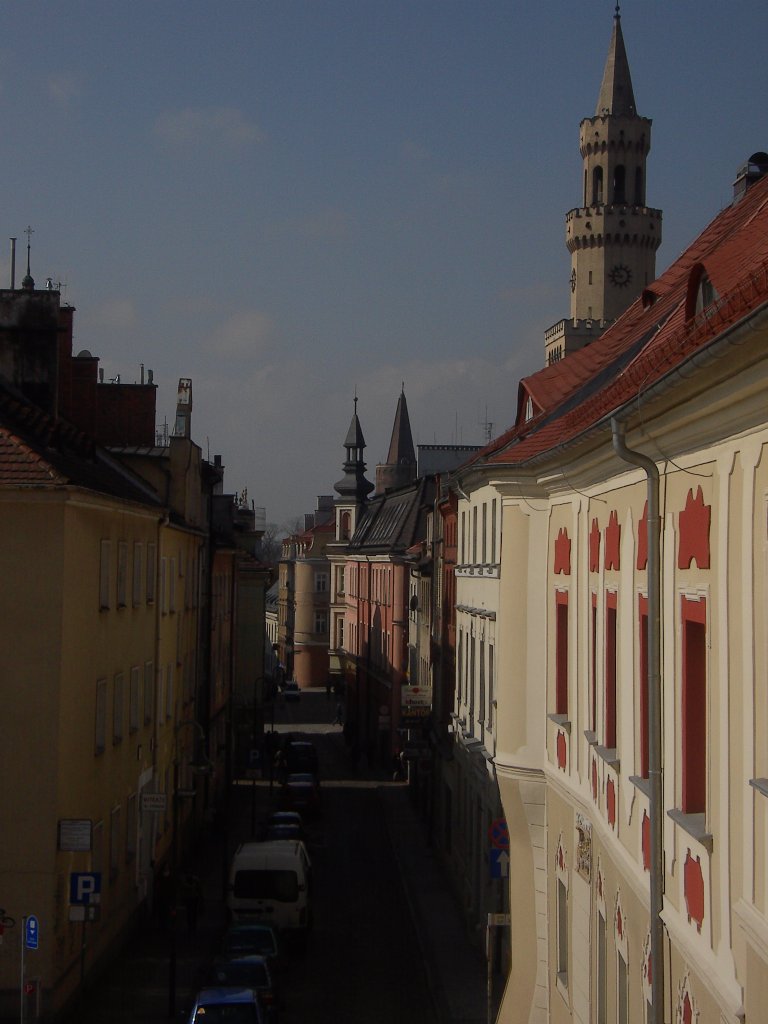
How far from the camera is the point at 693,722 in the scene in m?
10.3

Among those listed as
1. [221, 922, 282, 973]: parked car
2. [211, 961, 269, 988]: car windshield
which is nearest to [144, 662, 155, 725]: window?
[221, 922, 282, 973]: parked car

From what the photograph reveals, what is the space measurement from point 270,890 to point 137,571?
698 cm

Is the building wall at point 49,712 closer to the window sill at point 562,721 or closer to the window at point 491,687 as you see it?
the window at point 491,687

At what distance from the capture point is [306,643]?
107125 mm

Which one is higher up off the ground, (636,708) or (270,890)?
(636,708)

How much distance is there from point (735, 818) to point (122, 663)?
1981cm

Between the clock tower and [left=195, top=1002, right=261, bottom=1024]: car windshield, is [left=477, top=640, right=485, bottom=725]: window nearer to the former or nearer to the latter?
[left=195, top=1002, right=261, bottom=1024]: car windshield

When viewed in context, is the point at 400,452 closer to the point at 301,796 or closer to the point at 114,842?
the point at 301,796

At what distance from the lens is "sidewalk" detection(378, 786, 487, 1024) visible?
23906mm

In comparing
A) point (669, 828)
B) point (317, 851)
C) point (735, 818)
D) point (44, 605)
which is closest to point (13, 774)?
point (44, 605)

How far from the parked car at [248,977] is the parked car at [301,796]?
23231 mm

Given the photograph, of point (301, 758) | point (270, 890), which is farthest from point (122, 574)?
point (301, 758)

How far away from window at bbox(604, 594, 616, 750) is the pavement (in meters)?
10.4

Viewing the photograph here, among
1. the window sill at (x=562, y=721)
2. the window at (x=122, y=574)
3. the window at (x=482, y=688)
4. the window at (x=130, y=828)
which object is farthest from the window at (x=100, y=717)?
the window sill at (x=562, y=721)
